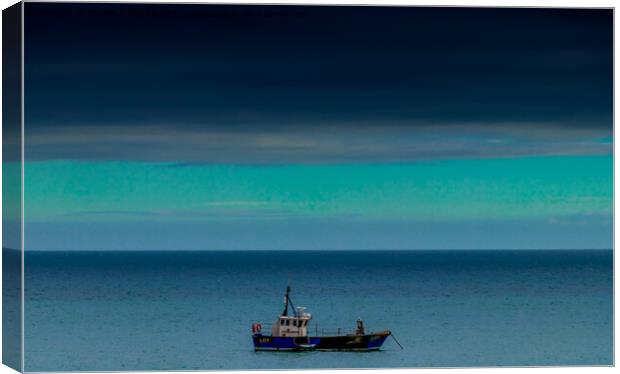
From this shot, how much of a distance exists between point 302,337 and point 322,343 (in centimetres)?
35

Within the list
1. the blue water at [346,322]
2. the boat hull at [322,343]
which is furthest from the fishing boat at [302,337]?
the blue water at [346,322]

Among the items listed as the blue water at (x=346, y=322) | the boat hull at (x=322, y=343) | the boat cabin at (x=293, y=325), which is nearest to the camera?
the blue water at (x=346, y=322)

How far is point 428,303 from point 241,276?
3.75 meters

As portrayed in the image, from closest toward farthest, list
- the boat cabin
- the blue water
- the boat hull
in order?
the blue water
the boat hull
the boat cabin

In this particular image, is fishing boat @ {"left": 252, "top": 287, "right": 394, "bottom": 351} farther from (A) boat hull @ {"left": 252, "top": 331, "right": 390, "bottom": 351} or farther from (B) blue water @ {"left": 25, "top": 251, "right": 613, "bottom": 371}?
(B) blue water @ {"left": 25, "top": 251, "right": 613, "bottom": 371}

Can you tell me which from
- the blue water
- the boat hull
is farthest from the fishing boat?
the blue water

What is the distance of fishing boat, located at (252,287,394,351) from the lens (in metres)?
18.1

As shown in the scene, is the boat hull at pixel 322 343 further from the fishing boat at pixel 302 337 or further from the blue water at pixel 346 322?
the blue water at pixel 346 322

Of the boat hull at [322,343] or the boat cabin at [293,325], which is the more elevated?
the boat cabin at [293,325]

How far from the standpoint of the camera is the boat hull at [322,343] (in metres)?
18.0

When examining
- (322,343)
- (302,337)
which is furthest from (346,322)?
(302,337)

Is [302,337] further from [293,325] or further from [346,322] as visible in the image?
[346,322]

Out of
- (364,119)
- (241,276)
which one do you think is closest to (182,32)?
(364,119)

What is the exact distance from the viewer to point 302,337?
18859mm
